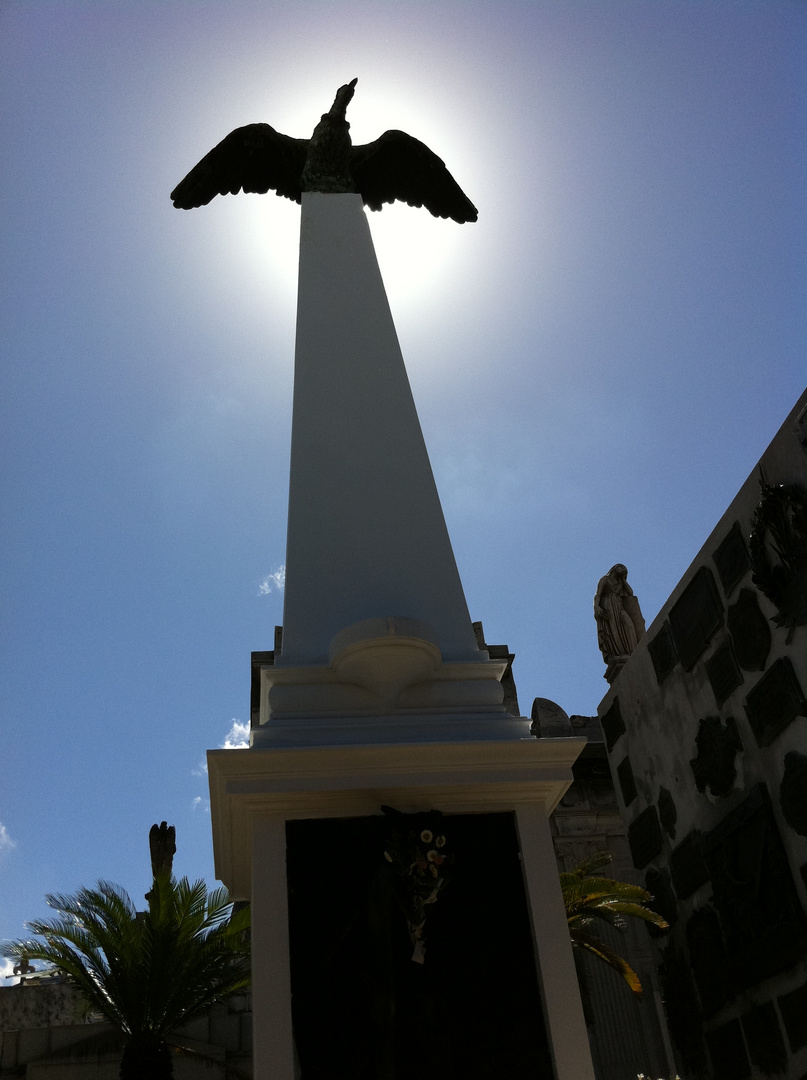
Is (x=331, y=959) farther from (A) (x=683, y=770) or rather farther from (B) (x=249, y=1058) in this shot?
(B) (x=249, y=1058)

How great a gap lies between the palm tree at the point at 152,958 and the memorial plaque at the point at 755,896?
5117mm

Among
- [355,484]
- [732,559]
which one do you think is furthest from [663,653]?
[355,484]

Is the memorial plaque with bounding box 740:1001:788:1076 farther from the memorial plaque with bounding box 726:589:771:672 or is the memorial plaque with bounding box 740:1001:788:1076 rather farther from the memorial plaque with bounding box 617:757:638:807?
the memorial plaque with bounding box 617:757:638:807

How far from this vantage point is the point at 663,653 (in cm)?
1095

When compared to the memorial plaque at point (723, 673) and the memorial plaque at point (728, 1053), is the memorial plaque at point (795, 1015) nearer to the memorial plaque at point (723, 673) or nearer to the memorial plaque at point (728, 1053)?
the memorial plaque at point (728, 1053)

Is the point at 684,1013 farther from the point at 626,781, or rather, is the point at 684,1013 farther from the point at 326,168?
the point at 326,168

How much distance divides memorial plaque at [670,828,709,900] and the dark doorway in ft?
13.0

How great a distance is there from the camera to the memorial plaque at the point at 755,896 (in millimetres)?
8305

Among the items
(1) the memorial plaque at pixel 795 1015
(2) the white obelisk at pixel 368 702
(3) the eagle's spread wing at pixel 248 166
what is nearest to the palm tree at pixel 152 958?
(2) the white obelisk at pixel 368 702

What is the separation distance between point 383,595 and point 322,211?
228 inches

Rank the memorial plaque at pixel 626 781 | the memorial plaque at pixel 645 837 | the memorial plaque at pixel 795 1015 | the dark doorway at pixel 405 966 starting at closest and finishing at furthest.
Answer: the dark doorway at pixel 405 966
the memorial plaque at pixel 795 1015
the memorial plaque at pixel 645 837
the memorial plaque at pixel 626 781

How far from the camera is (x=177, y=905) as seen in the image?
11352 millimetres

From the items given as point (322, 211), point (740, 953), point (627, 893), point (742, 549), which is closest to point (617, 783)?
point (627, 893)

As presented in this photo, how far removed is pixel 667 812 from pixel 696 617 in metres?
2.24
